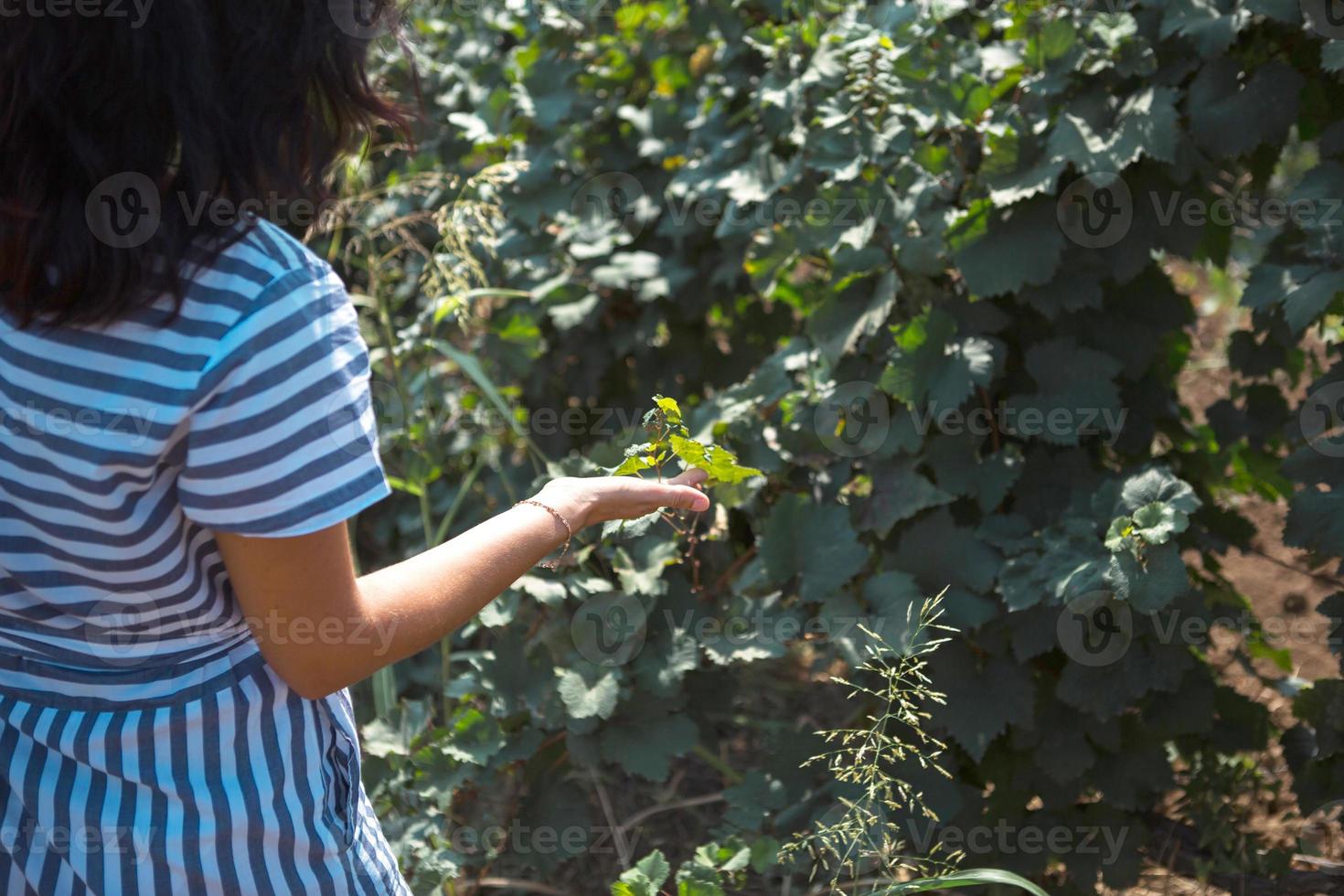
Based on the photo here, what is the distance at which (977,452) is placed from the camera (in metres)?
2.09

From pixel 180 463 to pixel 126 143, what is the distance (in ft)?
0.84

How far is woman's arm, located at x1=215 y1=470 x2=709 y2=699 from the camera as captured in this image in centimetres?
101

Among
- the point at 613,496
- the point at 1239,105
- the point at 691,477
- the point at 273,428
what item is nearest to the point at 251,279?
A: the point at 273,428

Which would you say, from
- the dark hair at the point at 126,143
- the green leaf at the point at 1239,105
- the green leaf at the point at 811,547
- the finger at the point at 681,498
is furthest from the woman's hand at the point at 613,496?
the green leaf at the point at 1239,105

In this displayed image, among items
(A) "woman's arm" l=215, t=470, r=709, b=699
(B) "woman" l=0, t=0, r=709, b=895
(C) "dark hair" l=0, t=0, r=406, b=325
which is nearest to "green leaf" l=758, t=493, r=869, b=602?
(A) "woman's arm" l=215, t=470, r=709, b=699

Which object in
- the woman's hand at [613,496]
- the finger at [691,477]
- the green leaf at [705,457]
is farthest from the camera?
the green leaf at [705,457]

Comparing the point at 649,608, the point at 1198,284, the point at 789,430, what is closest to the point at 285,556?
the point at 649,608

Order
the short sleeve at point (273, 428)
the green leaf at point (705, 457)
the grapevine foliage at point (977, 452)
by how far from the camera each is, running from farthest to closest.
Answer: the grapevine foliage at point (977, 452)
the green leaf at point (705, 457)
the short sleeve at point (273, 428)

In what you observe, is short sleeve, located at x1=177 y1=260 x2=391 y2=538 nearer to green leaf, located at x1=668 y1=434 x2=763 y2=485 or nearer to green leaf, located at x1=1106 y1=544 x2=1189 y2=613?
green leaf, located at x1=668 y1=434 x2=763 y2=485

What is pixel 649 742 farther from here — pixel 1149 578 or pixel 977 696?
pixel 1149 578

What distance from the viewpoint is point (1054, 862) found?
82.5 inches

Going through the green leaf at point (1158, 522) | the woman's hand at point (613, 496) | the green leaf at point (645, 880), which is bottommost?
the green leaf at point (645, 880)

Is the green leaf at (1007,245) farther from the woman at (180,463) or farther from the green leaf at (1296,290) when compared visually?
the woman at (180,463)

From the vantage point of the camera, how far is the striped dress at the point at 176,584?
3.21 ft
